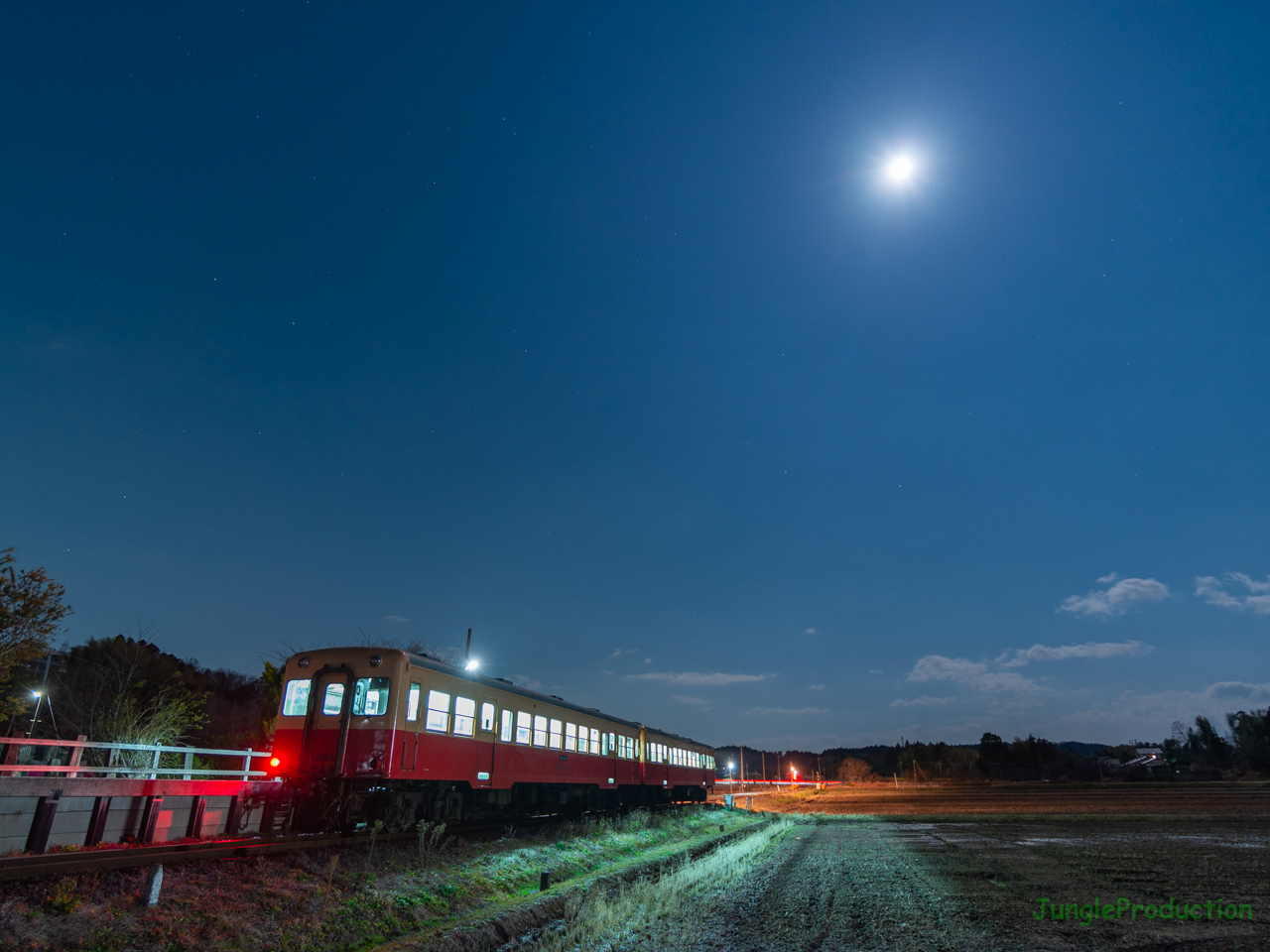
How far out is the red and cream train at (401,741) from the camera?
12805 mm

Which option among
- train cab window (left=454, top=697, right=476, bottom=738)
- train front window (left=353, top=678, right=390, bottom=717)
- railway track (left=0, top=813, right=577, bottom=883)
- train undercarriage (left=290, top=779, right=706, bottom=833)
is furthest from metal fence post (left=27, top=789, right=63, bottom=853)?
train cab window (left=454, top=697, right=476, bottom=738)

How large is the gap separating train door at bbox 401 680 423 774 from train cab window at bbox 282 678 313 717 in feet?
6.87

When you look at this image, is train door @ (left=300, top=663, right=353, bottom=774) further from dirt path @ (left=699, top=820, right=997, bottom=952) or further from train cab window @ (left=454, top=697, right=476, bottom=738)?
dirt path @ (left=699, top=820, right=997, bottom=952)

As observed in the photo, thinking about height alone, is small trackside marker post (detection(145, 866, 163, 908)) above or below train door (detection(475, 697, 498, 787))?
below

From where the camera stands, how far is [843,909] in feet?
31.4

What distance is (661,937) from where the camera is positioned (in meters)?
8.11

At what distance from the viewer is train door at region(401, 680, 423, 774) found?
13.0 metres

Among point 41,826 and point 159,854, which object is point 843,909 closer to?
point 159,854

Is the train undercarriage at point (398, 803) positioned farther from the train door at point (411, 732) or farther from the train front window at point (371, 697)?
the train front window at point (371, 697)

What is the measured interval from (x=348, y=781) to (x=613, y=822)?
837 cm

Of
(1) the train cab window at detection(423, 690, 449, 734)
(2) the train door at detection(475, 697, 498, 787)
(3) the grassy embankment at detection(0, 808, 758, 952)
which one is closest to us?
(3) the grassy embankment at detection(0, 808, 758, 952)

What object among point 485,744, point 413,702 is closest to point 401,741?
point 413,702

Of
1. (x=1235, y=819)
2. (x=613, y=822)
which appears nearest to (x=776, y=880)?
(x=613, y=822)

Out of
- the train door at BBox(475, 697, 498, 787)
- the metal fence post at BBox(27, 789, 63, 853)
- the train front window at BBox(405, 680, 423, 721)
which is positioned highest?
the train front window at BBox(405, 680, 423, 721)
